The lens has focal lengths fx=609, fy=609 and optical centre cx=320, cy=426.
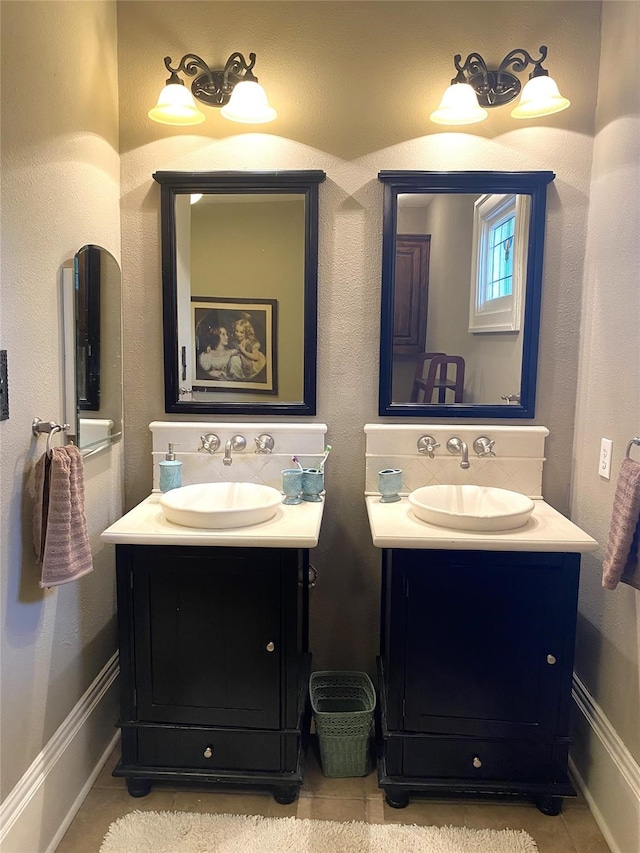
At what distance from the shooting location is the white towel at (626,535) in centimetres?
156

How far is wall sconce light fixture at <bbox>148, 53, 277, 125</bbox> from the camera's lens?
6.47ft

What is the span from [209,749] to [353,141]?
206 cm

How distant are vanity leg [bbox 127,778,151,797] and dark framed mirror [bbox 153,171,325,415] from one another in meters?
1.22

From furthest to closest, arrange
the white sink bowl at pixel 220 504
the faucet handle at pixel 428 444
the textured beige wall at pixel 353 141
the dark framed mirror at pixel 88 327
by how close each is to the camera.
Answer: the faucet handle at pixel 428 444 → the textured beige wall at pixel 353 141 → the dark framed mirror at pixel 88 327 → the white sink bowl at pixel 220 504

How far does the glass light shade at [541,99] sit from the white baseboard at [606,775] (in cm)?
189

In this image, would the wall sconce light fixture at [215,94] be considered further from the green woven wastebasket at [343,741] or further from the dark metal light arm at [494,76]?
the green woven wastebasket at [343,741]

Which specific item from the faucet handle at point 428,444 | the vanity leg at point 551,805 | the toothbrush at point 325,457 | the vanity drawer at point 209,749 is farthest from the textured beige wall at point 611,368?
the vanity drawer at point 209,749

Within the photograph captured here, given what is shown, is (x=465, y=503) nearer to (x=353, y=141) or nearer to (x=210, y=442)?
(x=210, y=442)

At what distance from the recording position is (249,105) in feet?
6.44

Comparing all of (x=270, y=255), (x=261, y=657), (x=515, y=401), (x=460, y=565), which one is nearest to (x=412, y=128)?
(x=270, y=255)

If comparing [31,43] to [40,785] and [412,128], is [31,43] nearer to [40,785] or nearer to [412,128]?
[412,128]

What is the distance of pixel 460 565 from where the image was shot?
1777mm

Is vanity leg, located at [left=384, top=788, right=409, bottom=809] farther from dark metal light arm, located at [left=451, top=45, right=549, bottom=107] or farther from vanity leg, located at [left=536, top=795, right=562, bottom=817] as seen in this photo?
dark metal light arm, located at [left=451, top=45, right=549, bottom=107]

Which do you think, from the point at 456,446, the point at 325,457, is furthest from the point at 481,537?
the point at 325,457
